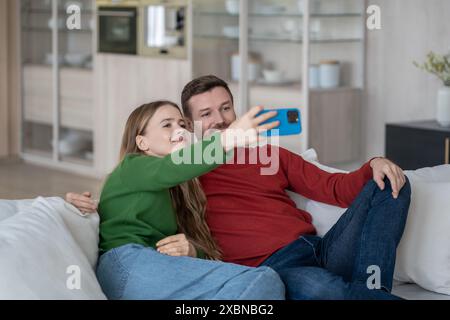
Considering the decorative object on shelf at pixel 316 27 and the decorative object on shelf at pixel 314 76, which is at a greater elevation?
the decorative object on shelf at pixel 316 27

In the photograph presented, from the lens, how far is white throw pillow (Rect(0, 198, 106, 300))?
1944 mm

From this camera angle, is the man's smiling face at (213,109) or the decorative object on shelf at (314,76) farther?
the decorative object on shelf at (314,76)

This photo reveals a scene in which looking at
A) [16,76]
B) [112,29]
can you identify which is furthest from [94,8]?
[16,76]

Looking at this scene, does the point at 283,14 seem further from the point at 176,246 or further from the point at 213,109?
the point at 176,246

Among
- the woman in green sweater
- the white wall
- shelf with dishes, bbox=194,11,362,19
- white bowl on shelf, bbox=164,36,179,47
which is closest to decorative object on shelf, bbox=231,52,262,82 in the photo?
shelf with dishes, bbox=194,11,362,19

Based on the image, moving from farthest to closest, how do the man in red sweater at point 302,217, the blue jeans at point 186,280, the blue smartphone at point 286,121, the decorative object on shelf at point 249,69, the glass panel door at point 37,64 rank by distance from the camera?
1. the glass panel door at point 37,64
2. the decorative object on shelf at point 249,69
3. the man in red sweater at point 302,217
4. the blue smartphone at point 286,121
5. the blue jeans at point 186,280

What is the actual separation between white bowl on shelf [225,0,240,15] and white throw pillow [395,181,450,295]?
3.20 m

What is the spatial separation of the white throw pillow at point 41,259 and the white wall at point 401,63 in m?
3.40

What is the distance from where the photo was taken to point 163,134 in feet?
8.07

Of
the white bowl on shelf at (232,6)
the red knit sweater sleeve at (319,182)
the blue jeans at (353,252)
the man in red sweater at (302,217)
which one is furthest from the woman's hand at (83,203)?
the white bowl on shelf at (232,6)

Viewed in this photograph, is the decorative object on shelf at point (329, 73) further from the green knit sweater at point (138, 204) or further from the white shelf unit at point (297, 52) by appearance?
the green knit sweater at point (138, 204)

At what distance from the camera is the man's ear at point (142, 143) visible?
2.48m

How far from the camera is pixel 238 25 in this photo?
18.5ft

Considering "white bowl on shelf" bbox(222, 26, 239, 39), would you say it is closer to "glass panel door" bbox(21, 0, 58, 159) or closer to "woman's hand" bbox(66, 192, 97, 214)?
"glass panel door" bbox(21, 0, 58, 159)
